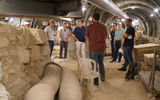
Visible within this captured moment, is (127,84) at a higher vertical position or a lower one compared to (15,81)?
lower

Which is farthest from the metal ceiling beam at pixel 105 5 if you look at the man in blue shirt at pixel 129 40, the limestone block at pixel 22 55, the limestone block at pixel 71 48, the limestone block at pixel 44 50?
the limestone block at pixel 22 55

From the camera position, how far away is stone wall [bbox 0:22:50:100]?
2.30 metres

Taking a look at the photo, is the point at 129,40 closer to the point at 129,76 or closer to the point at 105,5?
the point at 129,76

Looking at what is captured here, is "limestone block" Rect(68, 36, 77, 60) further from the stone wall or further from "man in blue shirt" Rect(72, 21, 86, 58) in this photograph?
the stone wall

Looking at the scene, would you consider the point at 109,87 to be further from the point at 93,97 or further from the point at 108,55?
the point at 108,55

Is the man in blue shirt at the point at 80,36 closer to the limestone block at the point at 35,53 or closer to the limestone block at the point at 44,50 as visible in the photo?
the limestone block at the point at 44,50

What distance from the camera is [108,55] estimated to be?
10.2 m

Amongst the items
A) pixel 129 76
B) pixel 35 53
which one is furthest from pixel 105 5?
pixel 35 53

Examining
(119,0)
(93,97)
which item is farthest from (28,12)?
(119,0)

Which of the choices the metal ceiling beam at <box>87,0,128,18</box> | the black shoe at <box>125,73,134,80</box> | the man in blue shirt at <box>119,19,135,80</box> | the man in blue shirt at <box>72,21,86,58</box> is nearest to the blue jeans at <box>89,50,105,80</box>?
the black shoe at <box>125,73,134,80</box>

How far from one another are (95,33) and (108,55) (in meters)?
6.35

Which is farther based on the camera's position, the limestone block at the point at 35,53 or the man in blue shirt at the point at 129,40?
the man in blue shirt at the point at 129,40

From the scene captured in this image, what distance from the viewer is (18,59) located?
2652 millimetres

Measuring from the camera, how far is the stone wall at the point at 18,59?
7.55 ft
